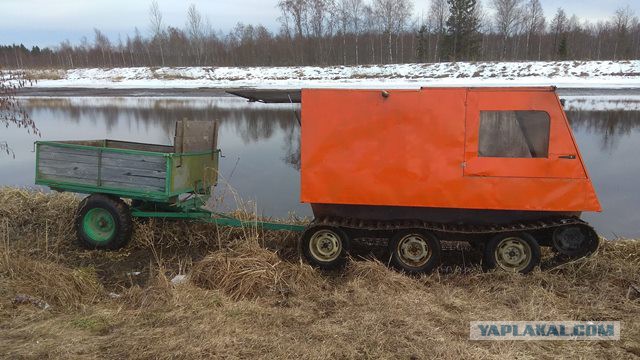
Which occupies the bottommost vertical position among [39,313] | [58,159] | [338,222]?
[39,313]

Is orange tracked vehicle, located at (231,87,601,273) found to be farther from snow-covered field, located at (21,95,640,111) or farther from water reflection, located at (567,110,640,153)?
Result: snow-covered field, located at (21,95,640,111)

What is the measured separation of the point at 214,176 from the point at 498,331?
4846 mm

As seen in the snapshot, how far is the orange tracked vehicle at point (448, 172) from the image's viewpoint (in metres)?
5.57

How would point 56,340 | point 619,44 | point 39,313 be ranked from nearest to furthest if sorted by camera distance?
point 56,340
point 39,313
point 619,44

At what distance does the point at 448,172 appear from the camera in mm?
5672

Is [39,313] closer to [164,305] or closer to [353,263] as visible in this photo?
[164,305]

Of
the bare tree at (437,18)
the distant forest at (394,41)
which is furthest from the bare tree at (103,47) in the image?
the bare tree at (437,18)

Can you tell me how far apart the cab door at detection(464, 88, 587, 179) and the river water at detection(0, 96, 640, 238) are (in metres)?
2.72

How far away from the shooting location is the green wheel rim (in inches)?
263

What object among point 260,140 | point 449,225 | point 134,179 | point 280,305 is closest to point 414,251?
point 449,225

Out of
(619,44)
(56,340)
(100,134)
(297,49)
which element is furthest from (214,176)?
(619,44)

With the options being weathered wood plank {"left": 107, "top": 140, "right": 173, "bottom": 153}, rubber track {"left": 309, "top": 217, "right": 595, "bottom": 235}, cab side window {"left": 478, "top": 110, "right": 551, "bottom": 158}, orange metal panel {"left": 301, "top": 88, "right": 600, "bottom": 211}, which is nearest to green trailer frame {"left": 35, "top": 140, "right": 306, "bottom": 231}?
rubber track {"left": 309, "top": 217, "right": 595, "bottom": 235}

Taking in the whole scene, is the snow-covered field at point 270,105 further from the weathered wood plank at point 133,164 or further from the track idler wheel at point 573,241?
the weathered wood plank at point 133,164

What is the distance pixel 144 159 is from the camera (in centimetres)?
635
